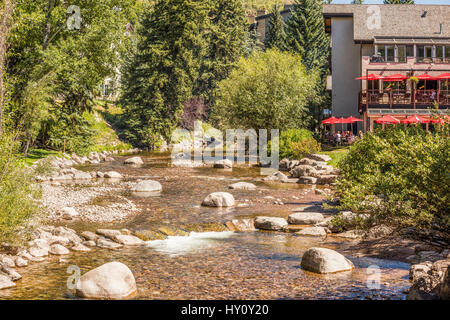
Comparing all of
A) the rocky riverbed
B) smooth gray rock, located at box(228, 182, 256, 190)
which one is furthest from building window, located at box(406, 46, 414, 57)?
smooth gray rock, located at box(228, 182, 256, 190)

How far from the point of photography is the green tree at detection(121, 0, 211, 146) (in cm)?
5522

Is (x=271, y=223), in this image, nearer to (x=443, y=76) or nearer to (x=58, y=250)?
(x=58, y=250)

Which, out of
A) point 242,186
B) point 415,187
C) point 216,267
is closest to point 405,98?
point 242,186

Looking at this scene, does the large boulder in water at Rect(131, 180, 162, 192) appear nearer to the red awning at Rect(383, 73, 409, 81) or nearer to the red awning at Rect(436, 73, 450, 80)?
the red awning at Rect(383, 73, 409, 81)

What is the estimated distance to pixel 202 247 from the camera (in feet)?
48.3

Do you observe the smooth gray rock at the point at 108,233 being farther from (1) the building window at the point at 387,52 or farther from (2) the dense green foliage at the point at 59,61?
(1) the building window at the point at 387,52

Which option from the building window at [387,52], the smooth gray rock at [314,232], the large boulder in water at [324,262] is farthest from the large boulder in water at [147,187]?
the building window at [387,52]

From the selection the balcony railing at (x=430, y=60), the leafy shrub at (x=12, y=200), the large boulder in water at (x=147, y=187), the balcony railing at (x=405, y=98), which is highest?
the balcony railing at (x=430, y=60)

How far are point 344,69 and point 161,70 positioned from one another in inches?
873

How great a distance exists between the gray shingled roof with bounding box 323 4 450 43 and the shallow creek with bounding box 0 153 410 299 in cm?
3098

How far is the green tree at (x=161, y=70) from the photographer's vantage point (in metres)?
55.2

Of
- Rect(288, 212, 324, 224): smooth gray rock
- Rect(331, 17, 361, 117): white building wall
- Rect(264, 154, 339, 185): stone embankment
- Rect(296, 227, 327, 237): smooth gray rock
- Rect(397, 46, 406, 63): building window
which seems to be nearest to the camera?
Rect(296, 227, 327, 237): smooth gray rock

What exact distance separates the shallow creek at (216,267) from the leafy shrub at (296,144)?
17670 millimetres

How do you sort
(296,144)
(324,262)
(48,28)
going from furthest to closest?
1. (296,144)
2. (48,28)
3. (324,262)
